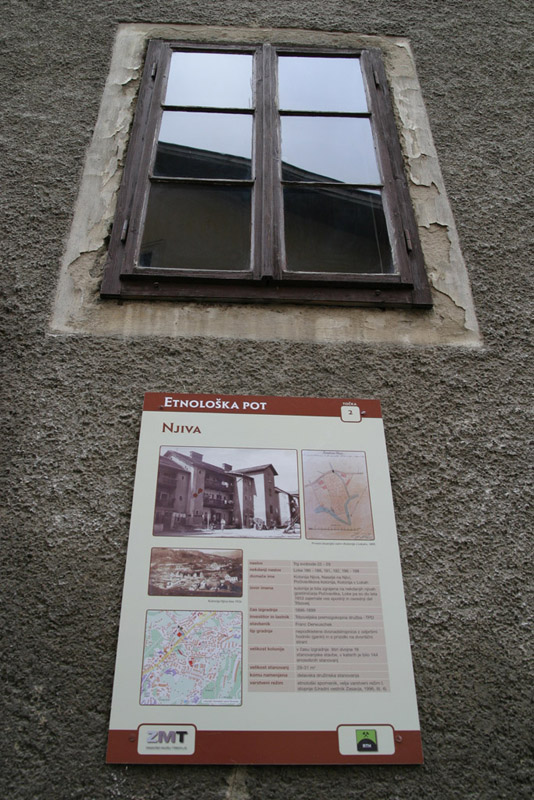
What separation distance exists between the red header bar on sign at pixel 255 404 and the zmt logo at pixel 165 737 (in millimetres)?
957

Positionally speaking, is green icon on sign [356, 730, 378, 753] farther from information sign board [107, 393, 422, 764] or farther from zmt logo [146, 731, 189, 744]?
zmt logo [146, 731, 189, 744]

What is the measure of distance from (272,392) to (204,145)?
1445 mm

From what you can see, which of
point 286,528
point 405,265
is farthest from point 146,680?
point 405,265

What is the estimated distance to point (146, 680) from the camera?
1636 mm

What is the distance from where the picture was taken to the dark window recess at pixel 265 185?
239 centimetres

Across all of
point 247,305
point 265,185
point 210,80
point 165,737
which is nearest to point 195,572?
point 165,737

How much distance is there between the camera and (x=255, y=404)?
207 centimetres

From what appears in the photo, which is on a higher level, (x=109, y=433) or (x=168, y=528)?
(x=109, y=433)

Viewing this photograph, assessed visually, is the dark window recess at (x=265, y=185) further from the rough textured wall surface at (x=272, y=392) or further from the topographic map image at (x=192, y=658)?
the topographic map image at (x=192, y=658)

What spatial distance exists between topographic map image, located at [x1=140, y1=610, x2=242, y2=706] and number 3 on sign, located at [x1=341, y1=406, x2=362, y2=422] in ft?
2.42

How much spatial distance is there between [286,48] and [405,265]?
162 centimetres

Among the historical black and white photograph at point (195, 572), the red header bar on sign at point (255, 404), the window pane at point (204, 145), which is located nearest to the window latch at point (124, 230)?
the window pane at point (204, 145)

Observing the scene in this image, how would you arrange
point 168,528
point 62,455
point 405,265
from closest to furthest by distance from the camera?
point 168,528 < point 62,455 < point 405,265

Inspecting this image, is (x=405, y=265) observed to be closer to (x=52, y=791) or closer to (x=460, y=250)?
(x=460, y=250)
